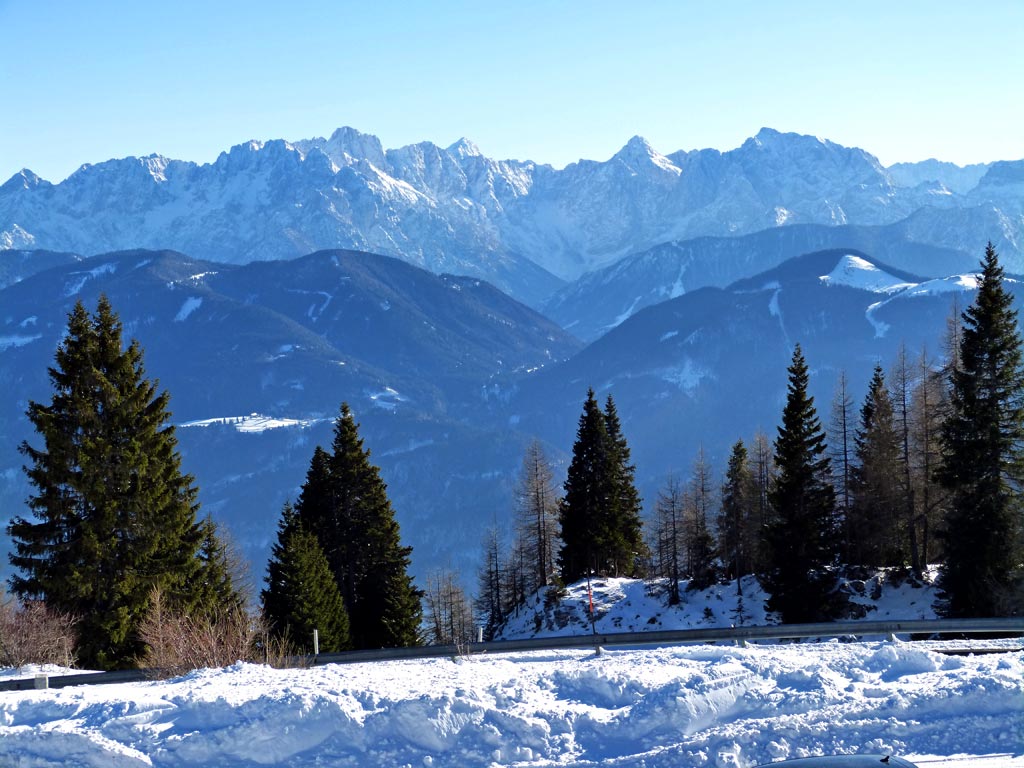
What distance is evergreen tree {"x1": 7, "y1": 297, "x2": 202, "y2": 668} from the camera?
34.7m

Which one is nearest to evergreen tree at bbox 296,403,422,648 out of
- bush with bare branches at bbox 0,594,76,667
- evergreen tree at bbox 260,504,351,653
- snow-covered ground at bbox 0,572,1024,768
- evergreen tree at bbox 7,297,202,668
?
evergreen tree at bbox 260,504,351,653

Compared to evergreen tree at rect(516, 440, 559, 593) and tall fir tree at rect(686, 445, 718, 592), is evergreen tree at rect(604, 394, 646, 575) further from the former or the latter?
evergreen tree at rect(516, 440, 559, 593)

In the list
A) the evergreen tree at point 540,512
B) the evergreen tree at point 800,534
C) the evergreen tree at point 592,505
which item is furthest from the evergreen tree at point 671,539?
the evergreen tree at point 800,534

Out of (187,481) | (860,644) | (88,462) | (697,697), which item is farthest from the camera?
(187,481)

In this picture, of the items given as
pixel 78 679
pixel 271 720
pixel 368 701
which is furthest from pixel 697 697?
pixel 78 679

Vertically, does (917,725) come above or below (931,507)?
below

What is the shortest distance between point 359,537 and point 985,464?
94.6ft

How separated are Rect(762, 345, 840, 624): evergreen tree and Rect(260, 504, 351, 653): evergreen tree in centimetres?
→ 1981

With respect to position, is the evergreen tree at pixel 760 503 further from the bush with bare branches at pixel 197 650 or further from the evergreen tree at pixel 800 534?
the bush with bare branches at pixel 197 650

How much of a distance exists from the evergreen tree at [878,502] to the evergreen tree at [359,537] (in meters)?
23.2

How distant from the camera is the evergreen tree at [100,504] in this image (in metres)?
34.7

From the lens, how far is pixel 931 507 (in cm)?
5156

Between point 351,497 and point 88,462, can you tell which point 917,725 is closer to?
point 88,462

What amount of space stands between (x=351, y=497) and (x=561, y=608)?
16.8m
